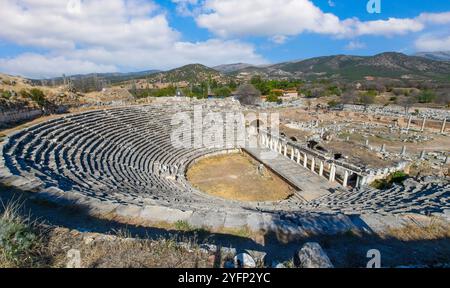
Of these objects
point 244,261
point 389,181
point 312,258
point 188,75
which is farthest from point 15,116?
point 188,75

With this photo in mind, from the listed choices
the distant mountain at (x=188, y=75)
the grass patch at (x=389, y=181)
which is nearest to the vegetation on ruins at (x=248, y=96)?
the grass patch at (x=389, y=181)

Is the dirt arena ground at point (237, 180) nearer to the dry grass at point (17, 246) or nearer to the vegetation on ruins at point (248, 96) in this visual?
the dry grass at point (17, 246)

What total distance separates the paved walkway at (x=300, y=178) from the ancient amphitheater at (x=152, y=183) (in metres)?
0.18

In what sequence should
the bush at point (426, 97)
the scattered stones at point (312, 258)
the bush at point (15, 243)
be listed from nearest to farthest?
the bush at point (15, 243) < the scattered stones at point (312, 258) < the bush at point (426, 97)

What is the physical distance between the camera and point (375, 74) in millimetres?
143000

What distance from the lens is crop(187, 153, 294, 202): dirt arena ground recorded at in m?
17.4

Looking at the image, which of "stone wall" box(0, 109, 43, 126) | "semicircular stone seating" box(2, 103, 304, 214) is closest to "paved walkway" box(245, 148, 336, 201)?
"semicircular stone seating" box(2, 103, 304, 214)

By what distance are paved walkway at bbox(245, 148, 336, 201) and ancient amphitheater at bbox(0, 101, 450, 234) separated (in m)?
0.18

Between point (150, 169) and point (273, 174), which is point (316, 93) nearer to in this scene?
point (273, 174)

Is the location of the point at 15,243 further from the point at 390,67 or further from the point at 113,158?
the point at 390,67

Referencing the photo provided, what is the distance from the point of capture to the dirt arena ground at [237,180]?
17.4m

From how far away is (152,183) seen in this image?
14156mm

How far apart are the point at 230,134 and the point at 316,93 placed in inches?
2309

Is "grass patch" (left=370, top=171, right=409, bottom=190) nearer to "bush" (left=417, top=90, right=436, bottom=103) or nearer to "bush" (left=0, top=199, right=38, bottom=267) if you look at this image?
"bush" (left=0, top=199, right=38, bottom=267)
